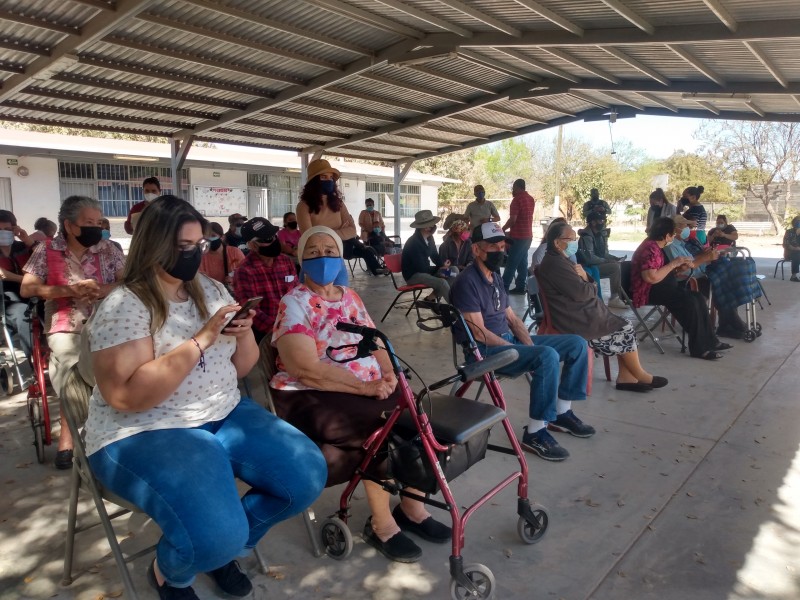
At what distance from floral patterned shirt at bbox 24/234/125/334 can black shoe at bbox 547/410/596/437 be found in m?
2.95

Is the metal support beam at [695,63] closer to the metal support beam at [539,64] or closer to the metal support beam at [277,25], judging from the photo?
the metal support beam at [539,64]

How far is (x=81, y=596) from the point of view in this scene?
2.43 metres

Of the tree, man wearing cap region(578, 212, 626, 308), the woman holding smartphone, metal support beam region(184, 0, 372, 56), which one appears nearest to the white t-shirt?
the woman holding smartphone

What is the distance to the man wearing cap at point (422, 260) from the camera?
23.5ft

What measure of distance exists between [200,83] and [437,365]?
625 centimetres

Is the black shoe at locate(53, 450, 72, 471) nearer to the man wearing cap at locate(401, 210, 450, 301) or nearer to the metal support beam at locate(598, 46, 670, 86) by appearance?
the man wearing cap at locate(401, 210, 450, 301)

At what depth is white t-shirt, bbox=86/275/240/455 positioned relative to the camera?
2133mm

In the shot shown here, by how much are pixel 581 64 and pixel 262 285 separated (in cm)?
668

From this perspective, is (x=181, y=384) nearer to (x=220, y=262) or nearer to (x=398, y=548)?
(x=398, y=548)

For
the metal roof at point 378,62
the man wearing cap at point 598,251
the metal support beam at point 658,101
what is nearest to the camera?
the metal roof at point 378,62

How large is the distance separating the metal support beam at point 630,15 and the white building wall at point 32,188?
1529cm

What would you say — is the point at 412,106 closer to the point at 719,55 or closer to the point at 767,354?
the point at 719,55

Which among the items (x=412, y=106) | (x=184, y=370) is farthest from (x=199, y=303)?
(x=412, y=106)

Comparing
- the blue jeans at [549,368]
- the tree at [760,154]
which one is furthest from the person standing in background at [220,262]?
the tree at [760,154]
